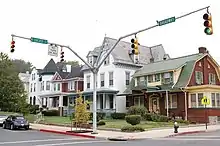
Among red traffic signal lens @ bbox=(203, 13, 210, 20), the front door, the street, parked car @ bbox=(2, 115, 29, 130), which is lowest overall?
the street

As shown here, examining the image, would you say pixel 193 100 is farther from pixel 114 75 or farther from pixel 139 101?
pixel 114 75

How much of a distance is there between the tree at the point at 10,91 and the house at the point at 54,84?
9.16 m

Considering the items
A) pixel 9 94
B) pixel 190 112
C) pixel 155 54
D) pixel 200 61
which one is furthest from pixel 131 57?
pixel 9 94

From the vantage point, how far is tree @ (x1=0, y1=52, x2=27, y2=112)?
52.0 metres

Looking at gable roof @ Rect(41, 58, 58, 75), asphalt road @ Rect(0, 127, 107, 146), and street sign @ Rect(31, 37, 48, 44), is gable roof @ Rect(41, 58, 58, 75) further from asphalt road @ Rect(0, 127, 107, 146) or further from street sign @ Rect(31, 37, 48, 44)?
street sign @ Rect(31, 37, 48, 44)

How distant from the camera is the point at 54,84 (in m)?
66.4

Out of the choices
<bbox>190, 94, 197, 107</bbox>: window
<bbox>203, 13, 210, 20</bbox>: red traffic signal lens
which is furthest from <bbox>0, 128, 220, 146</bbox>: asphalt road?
<bbox>190, 94, 197, 107</bbox>: window

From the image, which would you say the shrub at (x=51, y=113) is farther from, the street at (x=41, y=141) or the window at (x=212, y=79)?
the street at (x=41, y=141)

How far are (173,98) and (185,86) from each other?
3.07 m

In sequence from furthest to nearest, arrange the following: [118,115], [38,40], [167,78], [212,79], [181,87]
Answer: [118,115]
[212,79]
[167,78]
[181,87]
[38,40]

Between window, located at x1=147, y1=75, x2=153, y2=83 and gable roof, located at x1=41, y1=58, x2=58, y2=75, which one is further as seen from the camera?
gable roof, located at x1=41, y1=58, x2=58, y2=75

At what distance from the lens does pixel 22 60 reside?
139m

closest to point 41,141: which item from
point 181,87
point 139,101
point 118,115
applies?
point 181,87

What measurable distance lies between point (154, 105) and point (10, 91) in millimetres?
22411
